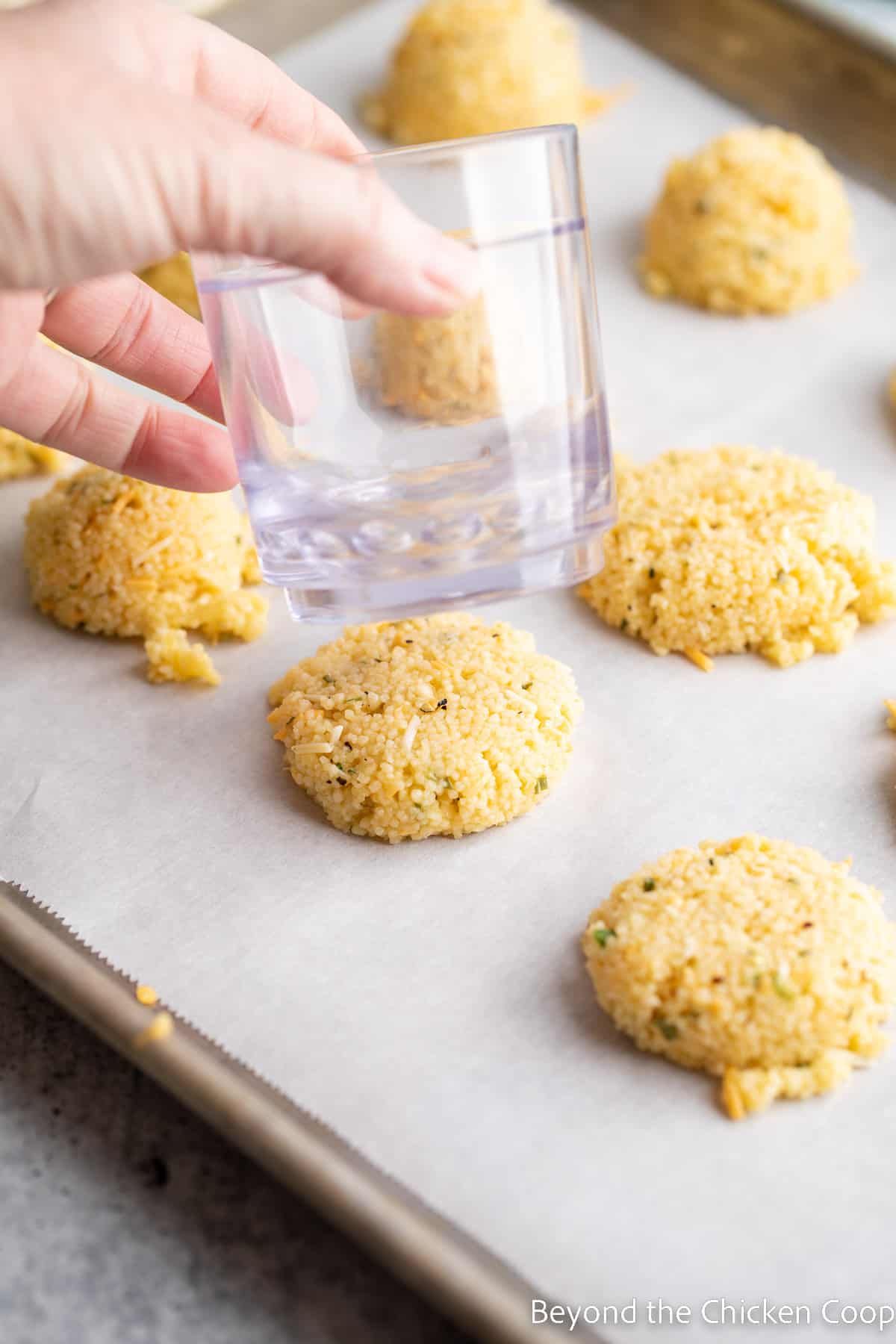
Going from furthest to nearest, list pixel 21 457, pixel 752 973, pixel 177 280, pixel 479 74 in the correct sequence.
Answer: pixel 479 74 → pixel 177 280 → pixel 21 457 → pixel 752 973

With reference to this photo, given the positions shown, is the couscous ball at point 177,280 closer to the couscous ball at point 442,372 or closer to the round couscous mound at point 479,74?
the round couscous mound at point 479,74

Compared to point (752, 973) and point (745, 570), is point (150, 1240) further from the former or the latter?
point (745, 570)

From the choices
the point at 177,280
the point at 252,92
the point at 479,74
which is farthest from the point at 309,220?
the point at 479,74

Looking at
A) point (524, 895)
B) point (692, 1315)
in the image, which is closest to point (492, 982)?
point (524, 895)

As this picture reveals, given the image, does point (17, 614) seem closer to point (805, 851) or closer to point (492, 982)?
point (492, 982)

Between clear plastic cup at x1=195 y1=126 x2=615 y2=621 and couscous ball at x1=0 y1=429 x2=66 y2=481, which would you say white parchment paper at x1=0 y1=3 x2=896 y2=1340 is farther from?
clear plastic cup at x1=195 y1=126 x2=615 y2=621
